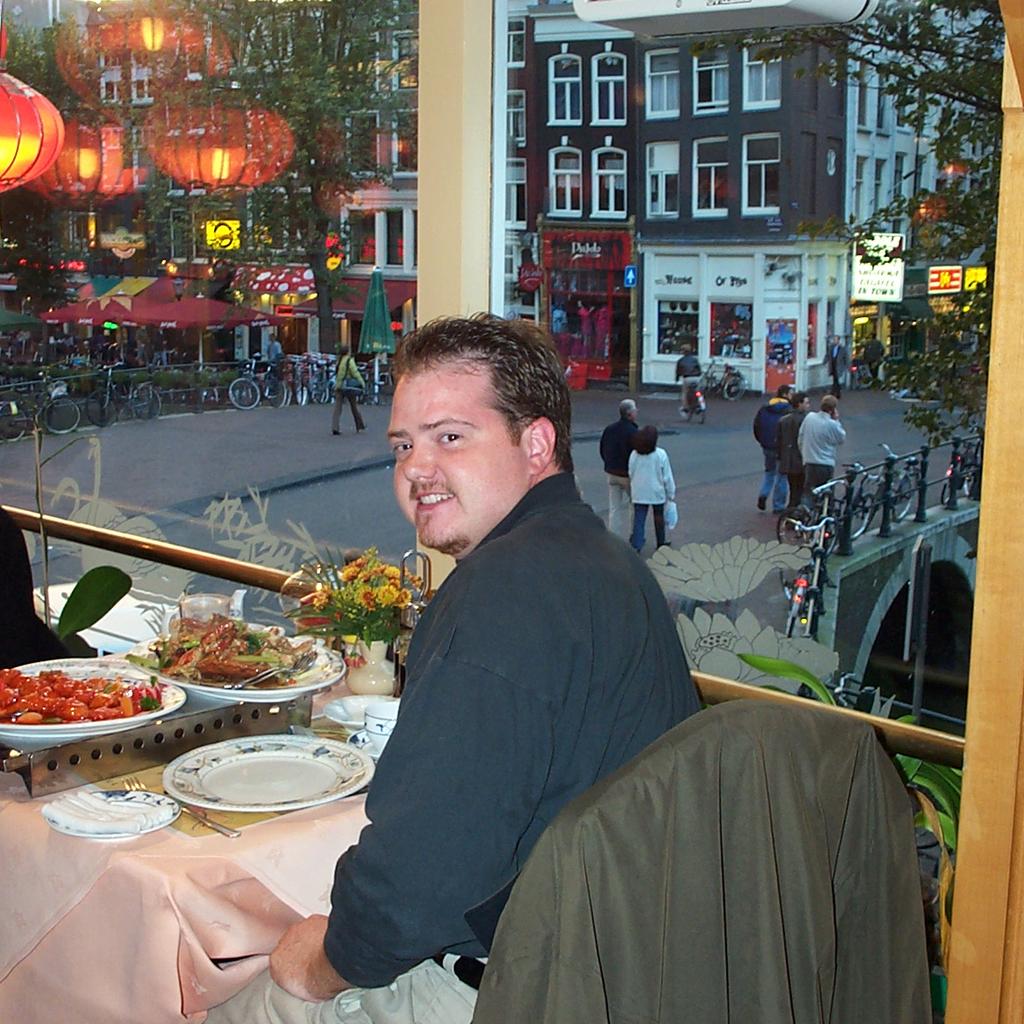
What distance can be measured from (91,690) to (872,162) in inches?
64.1

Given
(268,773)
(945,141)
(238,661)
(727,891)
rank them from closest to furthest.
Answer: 1. (727,891)
2. (268,773)
3. (238,661)
4. (945,141)

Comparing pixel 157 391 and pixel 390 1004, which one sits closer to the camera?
pixel 390 1004

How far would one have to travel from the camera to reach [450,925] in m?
1.41

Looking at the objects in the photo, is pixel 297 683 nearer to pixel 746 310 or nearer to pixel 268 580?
pixel 746 310

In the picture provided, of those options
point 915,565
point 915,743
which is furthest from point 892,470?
point 915,743

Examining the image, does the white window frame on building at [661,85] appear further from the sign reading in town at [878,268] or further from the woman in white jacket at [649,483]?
the woman in white jacket at [649,483]

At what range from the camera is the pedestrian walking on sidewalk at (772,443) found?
2.71 m

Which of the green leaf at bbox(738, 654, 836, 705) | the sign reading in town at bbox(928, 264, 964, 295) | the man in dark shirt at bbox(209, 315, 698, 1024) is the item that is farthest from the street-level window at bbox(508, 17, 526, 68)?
the man in dark shirt at bbox(209, 315, 698, 1024)

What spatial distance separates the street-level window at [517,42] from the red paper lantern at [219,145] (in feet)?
2.93

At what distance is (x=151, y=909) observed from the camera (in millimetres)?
1624

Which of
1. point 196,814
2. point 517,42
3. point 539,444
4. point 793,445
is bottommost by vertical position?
point 196,814

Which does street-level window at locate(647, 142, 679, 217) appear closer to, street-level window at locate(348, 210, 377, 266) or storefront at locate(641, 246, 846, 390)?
storefront at locate(641, 246, 846, 390)

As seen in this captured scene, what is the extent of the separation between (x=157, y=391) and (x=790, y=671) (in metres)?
2.46

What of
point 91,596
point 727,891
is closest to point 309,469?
point 91,596
